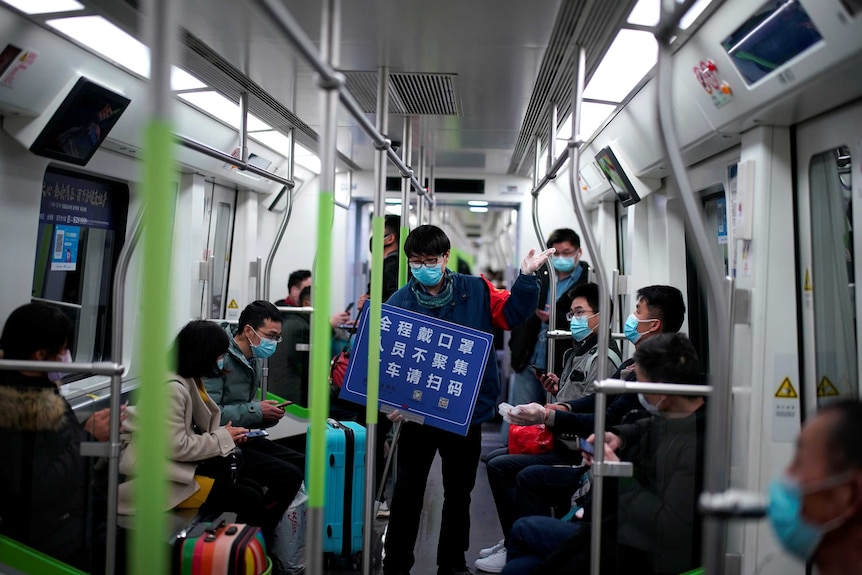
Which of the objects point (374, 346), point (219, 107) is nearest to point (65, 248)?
point (219, 107)

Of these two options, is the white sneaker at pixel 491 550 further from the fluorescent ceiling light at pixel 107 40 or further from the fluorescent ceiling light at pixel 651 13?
the fluorescent ceiling light at pixel 107 40

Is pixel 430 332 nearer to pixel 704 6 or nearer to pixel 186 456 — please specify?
pixel 186 456

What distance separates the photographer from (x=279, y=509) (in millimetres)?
3904

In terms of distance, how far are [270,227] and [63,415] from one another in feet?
17.5

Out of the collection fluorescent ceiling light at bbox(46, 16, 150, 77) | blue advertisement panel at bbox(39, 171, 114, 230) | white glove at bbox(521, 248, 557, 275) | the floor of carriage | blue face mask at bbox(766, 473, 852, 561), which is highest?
fluorescent ceiling light at bbox(46, 16, 150, 77)

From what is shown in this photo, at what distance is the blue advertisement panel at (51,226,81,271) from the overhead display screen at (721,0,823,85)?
3835 mm

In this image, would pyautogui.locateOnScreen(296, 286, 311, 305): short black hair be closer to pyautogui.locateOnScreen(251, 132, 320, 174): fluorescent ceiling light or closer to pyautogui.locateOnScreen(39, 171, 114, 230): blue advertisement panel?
pyautogui.locateOnScreen(251, 132, 320, 174): fluorescent ceiling light

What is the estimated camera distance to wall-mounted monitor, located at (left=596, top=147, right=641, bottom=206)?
5.40 meters

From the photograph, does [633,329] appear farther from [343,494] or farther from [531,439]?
[343,494]

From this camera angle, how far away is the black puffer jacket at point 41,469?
2.57m

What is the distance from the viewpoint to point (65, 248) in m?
4.48

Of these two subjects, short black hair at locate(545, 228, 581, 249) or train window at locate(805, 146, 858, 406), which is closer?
train window at locate(805, 146, 858, 406)

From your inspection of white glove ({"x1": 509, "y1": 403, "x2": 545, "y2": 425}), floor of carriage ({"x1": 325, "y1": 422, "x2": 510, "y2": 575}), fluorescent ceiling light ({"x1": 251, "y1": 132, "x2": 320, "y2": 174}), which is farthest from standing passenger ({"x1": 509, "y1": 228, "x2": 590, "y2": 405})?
fluorescent ceiling light ({"x1": 251, "y1": 132, "x2": 320, "y2": 174})

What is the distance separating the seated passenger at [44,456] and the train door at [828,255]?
2.88 m
